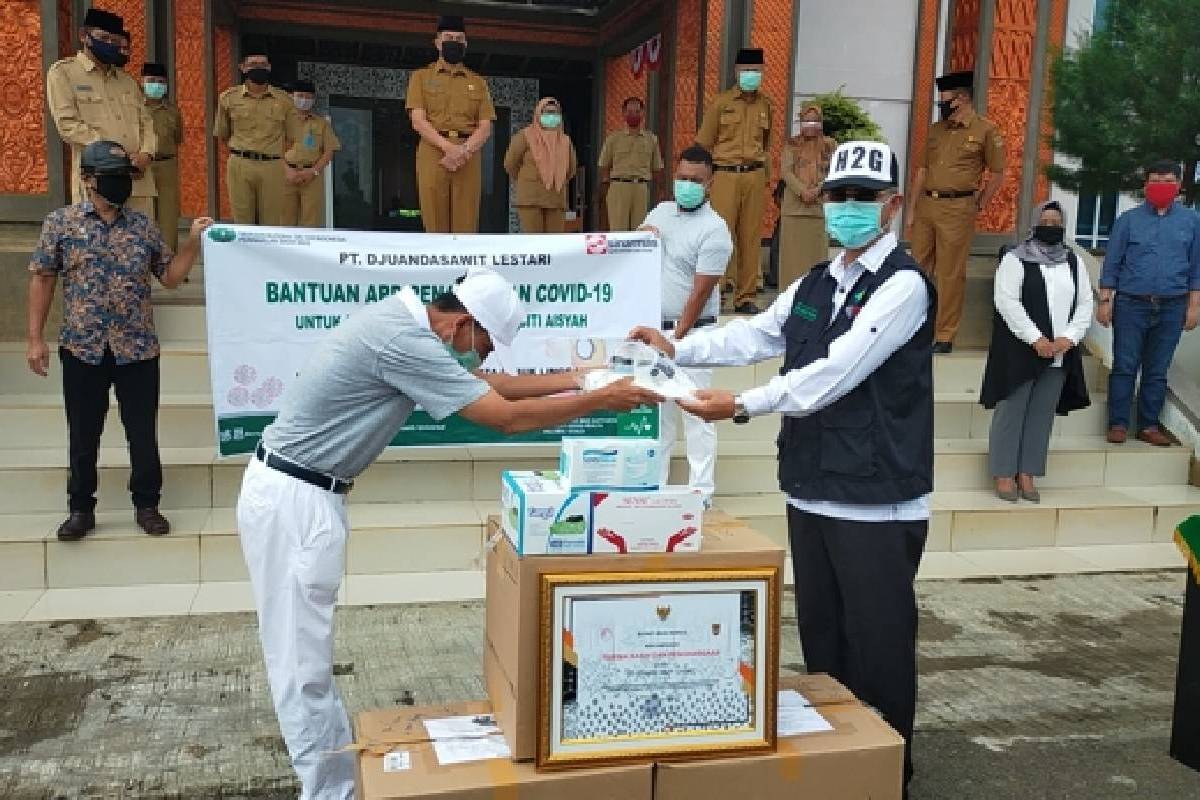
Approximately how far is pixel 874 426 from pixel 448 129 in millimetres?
→ 5138

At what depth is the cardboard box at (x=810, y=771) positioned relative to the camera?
228cm

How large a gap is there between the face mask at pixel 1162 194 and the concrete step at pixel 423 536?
1964 mm

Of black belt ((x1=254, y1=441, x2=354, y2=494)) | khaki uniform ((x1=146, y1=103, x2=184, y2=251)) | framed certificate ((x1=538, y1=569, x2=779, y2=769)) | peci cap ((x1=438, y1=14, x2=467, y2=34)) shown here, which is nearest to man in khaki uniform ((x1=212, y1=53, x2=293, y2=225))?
khaki uniform ((x1=146, y1=103, x2=184, y2=251))

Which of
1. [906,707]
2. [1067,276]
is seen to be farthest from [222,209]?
[906,707]

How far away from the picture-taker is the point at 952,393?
24.1ft

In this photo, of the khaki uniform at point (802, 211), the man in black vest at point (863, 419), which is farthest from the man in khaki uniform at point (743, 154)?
the man in black vest at point (863, 419)

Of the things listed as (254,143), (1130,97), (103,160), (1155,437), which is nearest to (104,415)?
(103,160)

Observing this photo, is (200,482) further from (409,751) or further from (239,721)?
(409,751)

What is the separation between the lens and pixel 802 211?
820 cm

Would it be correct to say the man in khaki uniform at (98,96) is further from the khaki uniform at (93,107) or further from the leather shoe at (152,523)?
the leather shoe at (152,523)

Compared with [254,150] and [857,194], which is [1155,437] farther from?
[254,150]

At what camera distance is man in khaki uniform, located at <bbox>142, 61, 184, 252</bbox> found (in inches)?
316

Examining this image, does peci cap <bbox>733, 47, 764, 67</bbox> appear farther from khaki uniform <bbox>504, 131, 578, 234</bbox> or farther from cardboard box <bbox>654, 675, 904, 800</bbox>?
cardboard box <bbox>654, 675, 904, 800</bbox>

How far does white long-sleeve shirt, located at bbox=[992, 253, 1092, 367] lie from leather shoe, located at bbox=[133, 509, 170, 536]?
4.84m
